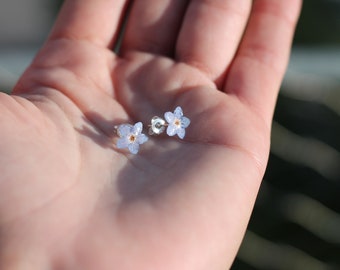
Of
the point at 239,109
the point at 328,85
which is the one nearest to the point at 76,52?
the point at 239,109

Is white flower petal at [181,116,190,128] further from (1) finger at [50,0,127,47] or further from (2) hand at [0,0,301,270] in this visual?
(1) finger at [50,0,127,47]

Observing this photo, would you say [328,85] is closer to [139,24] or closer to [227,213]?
[139,24]

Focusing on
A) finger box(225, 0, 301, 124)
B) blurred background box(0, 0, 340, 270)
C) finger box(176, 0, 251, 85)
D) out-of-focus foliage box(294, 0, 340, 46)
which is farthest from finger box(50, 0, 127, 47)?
out-of-focus foliage box(294, 0, 340, 46)

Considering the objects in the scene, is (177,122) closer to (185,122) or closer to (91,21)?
(185,122)

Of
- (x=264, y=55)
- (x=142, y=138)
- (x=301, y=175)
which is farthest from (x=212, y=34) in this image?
(x=301, y=175)

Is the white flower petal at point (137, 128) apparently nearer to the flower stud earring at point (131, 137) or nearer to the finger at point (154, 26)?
the flower stud earring at point (131, 137)
